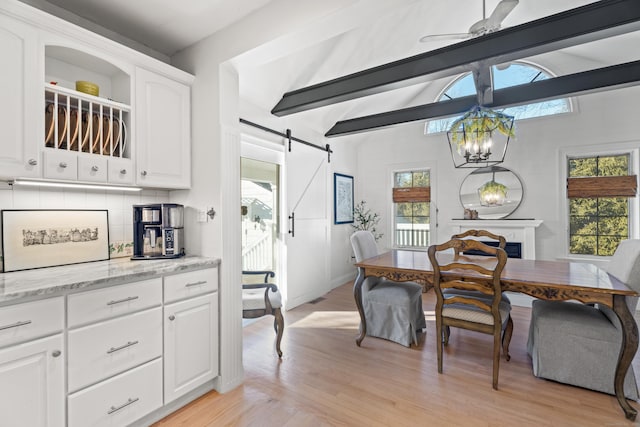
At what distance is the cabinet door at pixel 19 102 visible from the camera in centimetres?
149

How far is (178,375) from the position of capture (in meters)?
1.93

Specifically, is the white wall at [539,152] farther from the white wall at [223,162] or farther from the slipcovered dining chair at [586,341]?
the white wall at [223,162]

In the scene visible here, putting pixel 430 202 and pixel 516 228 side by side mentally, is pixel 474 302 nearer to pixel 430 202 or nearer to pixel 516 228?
pixel 516 228

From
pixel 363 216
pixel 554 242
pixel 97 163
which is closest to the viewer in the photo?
pixel 97 163

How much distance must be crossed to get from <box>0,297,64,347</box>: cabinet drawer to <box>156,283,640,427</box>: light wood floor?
943mm

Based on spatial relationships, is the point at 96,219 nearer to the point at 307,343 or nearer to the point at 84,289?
the point at 84,289

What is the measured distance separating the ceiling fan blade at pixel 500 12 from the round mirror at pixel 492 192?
9.63ft

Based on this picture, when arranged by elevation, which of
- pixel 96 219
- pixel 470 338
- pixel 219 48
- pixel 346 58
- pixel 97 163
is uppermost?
pixel 346 58

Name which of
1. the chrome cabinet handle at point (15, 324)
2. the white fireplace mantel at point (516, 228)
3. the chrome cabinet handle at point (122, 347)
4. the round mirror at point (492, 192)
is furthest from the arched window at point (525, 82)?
the chrome cabinet handle at point (15, 324)

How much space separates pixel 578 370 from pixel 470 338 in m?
0.96

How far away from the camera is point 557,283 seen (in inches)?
84.7

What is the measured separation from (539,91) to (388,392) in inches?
140

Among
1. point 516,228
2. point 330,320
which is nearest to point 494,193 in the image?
point 516,228

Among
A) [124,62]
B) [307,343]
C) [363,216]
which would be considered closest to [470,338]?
[307,343]
